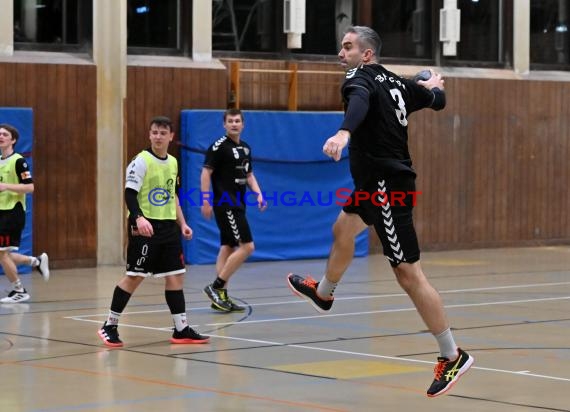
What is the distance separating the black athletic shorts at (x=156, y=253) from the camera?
11.6 m

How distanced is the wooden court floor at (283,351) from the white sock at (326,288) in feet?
2.14

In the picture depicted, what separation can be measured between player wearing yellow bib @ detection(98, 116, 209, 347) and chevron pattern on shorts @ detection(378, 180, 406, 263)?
342 centimetres

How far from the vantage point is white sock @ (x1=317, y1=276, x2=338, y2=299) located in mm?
9742

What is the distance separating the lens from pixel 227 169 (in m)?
14.8

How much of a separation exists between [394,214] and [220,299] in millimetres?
5867

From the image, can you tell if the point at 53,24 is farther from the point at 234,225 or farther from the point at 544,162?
the point at 544,162

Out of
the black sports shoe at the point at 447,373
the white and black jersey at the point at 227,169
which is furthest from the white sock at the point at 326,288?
the white and black jersey at the point at 227,169

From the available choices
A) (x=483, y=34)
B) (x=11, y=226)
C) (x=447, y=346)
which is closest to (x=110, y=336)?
(x=447, y=346)

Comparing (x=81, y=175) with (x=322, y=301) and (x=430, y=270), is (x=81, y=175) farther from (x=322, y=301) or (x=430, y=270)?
(x=322, y=301)

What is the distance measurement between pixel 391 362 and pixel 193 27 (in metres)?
12.1

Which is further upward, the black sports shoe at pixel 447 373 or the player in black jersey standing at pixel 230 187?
the player in black jersey standing at pixel 230 187

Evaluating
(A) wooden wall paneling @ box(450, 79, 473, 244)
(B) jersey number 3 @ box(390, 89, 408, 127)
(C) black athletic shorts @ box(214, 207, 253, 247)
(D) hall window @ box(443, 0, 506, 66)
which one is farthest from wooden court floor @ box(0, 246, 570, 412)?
(D) hall window @ box(443, 0, 506, 66)

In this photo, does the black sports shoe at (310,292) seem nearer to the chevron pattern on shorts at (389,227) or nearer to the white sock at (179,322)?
the chevron pattern on shorts at (389,227)

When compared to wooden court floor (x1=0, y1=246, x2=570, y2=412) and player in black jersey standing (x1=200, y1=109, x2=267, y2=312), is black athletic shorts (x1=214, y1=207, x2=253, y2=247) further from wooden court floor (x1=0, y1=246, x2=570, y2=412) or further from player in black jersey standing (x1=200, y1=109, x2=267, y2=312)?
wooden court floor (x1=0, y1=246, x2=570, y2=412)
